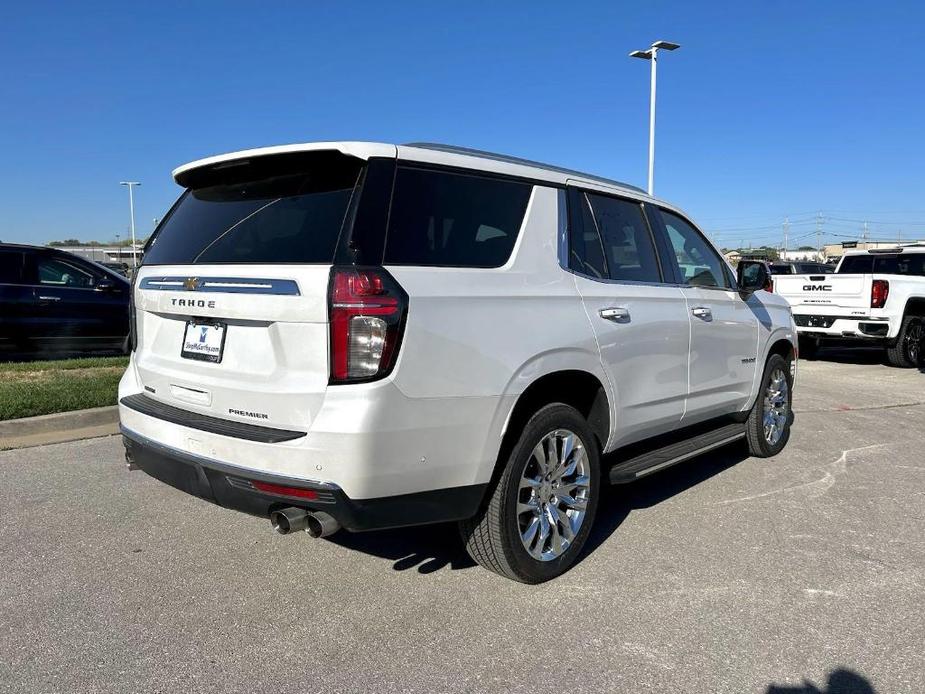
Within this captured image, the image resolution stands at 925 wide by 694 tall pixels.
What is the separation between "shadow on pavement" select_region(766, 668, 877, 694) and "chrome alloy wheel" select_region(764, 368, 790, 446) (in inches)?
125

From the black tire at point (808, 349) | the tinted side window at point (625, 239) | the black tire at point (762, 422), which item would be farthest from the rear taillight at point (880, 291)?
the tinted side window at point (625, 239)

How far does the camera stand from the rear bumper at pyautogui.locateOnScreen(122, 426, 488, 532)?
2752 millimetres

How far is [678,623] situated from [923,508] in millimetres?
2514

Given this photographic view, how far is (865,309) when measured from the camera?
445 inches

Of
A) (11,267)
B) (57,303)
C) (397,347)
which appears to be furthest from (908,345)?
(11,267)

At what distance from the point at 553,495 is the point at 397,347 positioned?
124cm

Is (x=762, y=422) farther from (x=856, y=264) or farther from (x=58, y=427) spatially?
(x=856, y=264)

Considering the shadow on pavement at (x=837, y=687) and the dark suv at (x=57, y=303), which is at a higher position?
the dark suv at (x=57, y=303)

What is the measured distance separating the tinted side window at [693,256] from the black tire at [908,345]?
799 cm

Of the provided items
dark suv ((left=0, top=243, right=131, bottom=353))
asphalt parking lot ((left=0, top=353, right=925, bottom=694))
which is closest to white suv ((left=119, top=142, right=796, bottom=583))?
asphalt parking lot ((left=0, top=353, right=925, bottom=694))

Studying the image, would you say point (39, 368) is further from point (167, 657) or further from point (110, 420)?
point (167, 657)

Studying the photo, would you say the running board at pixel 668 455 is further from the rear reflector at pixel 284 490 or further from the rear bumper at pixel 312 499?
the rear reflector at pixel 284 490

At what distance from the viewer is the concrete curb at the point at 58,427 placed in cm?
603

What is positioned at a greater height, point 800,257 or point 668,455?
point 800,257
